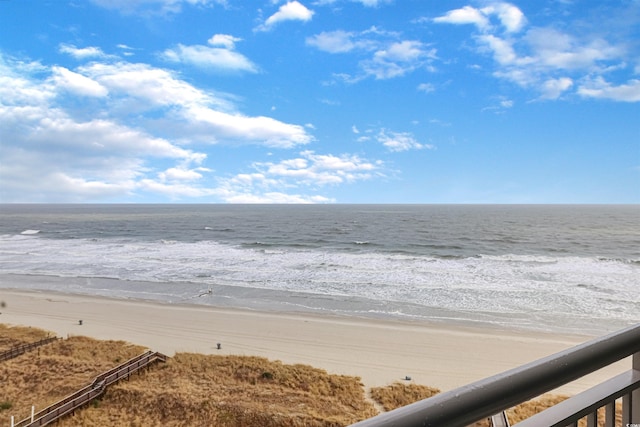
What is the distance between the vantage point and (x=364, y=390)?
9.75m

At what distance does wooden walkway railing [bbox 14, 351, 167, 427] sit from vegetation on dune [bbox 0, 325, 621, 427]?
0.57 feet

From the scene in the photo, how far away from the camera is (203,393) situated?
898 centimetres

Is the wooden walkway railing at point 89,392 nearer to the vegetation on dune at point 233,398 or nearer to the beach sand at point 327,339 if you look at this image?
the vegetation on dune at point 233,398

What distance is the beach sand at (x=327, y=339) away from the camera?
11312mm

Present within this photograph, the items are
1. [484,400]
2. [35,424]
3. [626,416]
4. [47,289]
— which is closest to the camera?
[484,400]

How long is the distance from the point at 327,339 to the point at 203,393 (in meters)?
5.61

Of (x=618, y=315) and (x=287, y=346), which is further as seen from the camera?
(x=618, y=315)

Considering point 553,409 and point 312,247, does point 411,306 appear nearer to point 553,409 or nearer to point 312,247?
point 553,409

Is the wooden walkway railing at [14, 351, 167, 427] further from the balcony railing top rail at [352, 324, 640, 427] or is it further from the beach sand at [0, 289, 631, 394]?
the balcony railing top rail at [352, 324, 640, 427]

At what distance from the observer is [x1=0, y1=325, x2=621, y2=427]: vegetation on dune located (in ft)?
26.4

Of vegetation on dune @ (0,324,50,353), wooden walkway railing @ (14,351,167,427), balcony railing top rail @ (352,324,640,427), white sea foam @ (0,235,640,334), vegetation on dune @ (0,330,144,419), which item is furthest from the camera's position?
white sea foam @ (0,235,640,334)

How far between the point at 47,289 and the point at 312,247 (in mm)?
20923

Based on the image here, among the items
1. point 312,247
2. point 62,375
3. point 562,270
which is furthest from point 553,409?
point 312,247

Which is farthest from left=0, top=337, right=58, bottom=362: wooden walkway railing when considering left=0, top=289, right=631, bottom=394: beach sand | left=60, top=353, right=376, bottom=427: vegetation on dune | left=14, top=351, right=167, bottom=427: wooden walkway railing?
left=60, top=353, right=376, bottom=427: vegetation on dune
